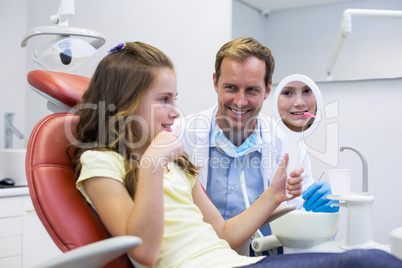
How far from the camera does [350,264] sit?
2.37 feet

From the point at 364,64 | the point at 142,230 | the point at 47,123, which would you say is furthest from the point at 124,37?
the point at 142,230

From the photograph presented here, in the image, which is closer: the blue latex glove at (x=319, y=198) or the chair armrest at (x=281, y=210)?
the chair armrest at (x=281, y=210)

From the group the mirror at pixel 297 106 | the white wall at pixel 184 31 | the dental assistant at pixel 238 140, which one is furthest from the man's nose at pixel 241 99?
the white wall at pixel 184 31

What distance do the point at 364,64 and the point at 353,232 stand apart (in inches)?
42.4

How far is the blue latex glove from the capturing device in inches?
51.8

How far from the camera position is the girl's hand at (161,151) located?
0.89 metres

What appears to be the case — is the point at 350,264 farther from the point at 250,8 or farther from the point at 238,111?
the point at 250,8

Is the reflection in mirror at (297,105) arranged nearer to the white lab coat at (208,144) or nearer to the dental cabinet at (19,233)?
the white lab coat at (208,144)

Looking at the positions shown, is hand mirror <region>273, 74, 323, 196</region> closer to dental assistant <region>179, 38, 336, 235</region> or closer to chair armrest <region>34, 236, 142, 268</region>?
dental assistant <region>179, 38, 336, 235</region>

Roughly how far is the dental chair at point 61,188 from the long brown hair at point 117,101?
0.13 ft

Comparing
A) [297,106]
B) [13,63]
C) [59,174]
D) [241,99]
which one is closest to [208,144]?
[241,99]

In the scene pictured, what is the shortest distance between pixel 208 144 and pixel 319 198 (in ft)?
1.70

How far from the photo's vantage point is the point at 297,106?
4.69 ft

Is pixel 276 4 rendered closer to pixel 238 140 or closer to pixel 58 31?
pixel 238 140
